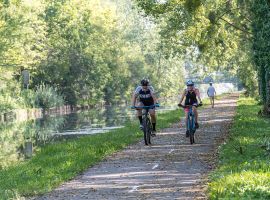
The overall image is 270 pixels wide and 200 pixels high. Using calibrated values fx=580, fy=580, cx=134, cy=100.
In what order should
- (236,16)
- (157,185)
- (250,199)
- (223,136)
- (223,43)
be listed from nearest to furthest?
1. (250,199)
2. (157,185)
3. (223,136)
4. (236,16)
5. (223,43)

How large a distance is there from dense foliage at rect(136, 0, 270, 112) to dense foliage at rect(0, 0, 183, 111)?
2162cm

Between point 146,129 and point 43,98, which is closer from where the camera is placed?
point 146,129

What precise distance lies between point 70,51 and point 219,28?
4381 centimetres

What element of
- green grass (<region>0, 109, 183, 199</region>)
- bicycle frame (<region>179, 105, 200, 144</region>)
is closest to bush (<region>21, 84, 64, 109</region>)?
green grass (<region>0, 109, 183, 199</region>)

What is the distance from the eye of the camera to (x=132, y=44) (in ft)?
351

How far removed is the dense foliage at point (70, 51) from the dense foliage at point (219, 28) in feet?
70.9

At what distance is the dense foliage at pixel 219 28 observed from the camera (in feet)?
79.7

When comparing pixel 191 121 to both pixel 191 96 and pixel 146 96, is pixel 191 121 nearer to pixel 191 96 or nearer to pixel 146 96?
pixel 191 96

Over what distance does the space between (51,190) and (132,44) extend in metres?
95.9

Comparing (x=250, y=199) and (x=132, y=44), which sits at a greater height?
(x=132, y=44)

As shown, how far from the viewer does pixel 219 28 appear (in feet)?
132

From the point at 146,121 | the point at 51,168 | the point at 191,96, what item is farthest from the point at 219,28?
the point at 51,168

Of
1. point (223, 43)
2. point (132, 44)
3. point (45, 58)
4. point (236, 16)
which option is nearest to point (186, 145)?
point (236, 16)

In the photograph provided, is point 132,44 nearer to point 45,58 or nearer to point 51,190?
point 45,58
